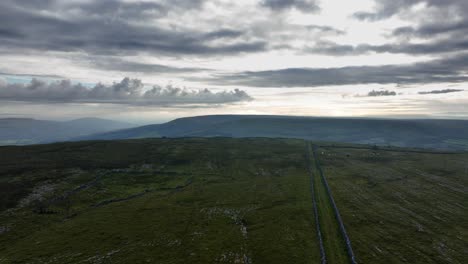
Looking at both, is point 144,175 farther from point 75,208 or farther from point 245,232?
point 245,232

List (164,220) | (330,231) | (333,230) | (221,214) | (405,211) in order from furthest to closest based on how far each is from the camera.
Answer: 1. (221,214)
2. (405,211)
3. (164,220)
4. (333,230)
5. (330,231)

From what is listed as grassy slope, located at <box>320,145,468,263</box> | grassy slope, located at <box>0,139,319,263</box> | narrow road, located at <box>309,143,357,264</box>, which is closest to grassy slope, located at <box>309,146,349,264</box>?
narrow road, located at <box>309,143,357,264</box>

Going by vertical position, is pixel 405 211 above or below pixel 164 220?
above

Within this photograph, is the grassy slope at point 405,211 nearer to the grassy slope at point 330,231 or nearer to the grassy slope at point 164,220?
the grassy slope at point 330,231

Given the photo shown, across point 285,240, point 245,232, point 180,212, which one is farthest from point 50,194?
point 285,240

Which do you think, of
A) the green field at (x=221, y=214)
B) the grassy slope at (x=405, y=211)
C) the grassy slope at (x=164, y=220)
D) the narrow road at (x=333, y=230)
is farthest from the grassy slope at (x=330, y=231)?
the grassy slope at (x=405, y=211)

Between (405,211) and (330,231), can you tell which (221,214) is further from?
(405,211)

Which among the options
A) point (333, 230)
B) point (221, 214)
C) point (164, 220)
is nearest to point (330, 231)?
point (333, 230)
